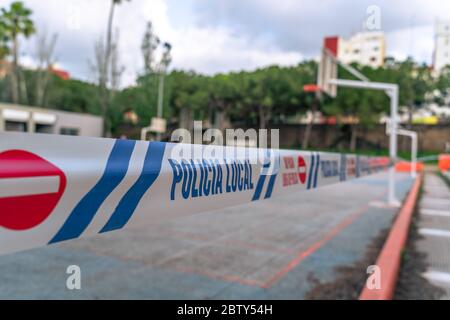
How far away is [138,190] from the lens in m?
1.39

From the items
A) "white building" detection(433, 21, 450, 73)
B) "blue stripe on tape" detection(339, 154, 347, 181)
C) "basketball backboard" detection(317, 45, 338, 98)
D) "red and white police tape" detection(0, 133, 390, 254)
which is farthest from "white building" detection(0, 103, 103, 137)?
"red and white police tape" detection(0, 133, 390, 254)

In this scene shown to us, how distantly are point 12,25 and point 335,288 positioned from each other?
118ft

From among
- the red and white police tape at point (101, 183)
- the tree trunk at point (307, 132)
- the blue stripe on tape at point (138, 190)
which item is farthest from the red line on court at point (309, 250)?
the tree trunk at point (307, 132)

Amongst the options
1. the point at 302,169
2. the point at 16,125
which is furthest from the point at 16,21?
the point at 302,169

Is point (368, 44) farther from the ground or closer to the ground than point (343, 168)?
farther from the ground

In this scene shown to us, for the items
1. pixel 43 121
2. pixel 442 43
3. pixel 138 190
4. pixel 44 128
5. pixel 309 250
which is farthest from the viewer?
pixel 44 128

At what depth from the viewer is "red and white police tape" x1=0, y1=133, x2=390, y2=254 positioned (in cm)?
101

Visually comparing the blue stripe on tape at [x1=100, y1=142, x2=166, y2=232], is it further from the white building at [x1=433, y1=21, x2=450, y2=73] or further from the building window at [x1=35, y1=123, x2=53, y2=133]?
the building window at [x1=35, y1=123, x2=53, y2=133]

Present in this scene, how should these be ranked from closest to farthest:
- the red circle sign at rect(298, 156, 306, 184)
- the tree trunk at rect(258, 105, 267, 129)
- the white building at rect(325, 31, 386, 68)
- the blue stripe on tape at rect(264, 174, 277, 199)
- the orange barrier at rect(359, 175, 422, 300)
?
the blue stripe on tape at rect(264, 174, 277, 199)
the red circle sign at rect(298, 156, 306, 184)
the orange barrier at rect(359, 175, 422, 300)
the white building at rect(325, 31, 386, 68)
the tree trunk at rect(258, 105, 267, 129)

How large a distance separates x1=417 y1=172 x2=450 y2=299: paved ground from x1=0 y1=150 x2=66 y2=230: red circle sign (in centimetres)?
372

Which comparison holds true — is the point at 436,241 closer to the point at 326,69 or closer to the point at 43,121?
the point at 326,69

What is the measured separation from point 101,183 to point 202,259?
376 centimetres
